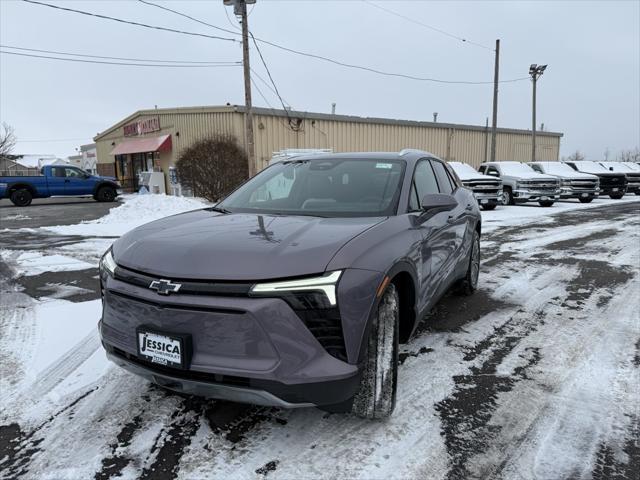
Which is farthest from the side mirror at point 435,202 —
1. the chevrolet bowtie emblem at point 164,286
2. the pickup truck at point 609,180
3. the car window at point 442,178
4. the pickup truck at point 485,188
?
the pickup truck at point 609,180

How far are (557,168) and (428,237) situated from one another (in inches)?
879

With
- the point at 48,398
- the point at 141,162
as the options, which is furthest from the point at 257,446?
the point at 141,162

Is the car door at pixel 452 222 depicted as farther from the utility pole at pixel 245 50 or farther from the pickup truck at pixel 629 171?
the pickup truck at pixel 629 171

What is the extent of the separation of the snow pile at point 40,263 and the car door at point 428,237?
536 cm

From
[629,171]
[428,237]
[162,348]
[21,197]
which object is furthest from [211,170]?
[629,171]

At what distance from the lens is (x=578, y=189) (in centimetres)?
2125

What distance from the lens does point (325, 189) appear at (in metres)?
3.69

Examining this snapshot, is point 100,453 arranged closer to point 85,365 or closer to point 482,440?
point 85,365

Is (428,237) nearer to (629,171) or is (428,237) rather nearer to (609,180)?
(609,180)

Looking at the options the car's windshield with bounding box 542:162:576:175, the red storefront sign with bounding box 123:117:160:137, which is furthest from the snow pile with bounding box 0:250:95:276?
the car's windshield with bounding box 542:162:576:175

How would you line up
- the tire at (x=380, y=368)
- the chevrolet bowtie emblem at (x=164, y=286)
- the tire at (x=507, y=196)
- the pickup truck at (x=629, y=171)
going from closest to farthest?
the chevrolet bowtie emblem at (x=164, y=286)
the tire at (x=380, y=368)
the tire at (x=507, y=196)
the pickup truck at (x=629, y=171)

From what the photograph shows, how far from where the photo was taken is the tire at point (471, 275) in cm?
533

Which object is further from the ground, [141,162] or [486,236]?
[141,162]

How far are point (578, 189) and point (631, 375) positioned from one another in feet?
66.9
